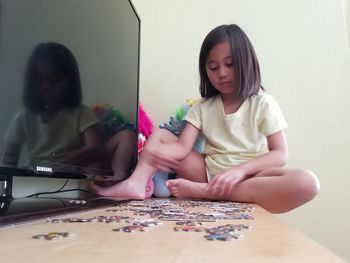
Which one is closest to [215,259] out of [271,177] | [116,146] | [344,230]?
[271,177]

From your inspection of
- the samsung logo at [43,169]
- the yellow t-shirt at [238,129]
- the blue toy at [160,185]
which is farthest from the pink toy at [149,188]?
the samsung logo at [43,169]

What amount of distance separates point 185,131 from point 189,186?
0.38 m

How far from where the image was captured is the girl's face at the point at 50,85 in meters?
0.78

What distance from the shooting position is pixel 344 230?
67.7 inches

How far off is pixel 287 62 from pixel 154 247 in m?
1.60

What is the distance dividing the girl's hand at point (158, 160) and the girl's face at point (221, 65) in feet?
1.26

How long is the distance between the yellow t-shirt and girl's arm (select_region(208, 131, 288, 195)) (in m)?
0.05

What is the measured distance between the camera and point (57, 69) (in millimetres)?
868

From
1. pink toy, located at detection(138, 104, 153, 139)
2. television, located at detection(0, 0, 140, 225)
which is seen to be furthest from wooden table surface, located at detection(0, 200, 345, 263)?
pink toy, located at detection(138, 104, 153, 139)

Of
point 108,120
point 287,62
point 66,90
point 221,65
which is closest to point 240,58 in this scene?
point 221,65

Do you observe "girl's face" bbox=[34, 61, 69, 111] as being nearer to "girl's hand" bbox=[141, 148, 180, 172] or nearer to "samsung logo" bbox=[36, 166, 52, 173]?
"samsung logo" bbox=[36, 166, 52, 173]

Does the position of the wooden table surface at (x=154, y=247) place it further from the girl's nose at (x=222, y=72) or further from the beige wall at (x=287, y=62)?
the beige wall at (x=287, y=62)

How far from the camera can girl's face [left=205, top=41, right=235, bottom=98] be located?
1552 mm

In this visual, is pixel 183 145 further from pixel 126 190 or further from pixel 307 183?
pixel 307 183
